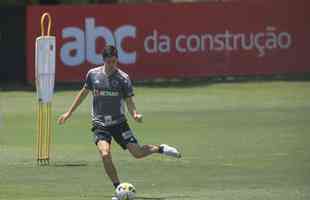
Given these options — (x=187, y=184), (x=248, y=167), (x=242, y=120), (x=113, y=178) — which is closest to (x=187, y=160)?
(x=248, y=167)

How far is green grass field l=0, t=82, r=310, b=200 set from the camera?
16.6 metres

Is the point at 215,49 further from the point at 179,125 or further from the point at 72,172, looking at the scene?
the point at 72,172

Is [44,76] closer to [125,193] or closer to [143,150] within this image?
[143,150]

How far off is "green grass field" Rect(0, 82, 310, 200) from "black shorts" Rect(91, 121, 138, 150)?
2.41 ft

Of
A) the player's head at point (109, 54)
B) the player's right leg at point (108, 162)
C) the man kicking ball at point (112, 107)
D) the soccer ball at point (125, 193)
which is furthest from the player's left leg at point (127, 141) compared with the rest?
the soccer ball at point (125, 193)

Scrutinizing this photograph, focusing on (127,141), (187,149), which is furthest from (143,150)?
(187,149)

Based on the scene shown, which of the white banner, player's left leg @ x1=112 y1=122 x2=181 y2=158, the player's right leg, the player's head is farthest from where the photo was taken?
the white banner

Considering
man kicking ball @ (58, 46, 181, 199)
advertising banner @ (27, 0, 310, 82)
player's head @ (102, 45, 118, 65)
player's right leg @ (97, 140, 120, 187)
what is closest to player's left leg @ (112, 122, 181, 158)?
man kicking ball @ (58, 46, 181, 199)

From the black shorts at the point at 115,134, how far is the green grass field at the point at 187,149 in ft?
2.41

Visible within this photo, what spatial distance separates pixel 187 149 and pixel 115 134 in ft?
19.5

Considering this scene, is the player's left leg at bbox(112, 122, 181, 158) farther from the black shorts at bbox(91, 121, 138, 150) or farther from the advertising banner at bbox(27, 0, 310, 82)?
the advertising banner at bbox(27, 0, 310, 82)

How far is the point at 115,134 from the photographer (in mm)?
16188

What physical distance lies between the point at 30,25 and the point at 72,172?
1719 cm

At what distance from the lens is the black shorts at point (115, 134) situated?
16094 mm
